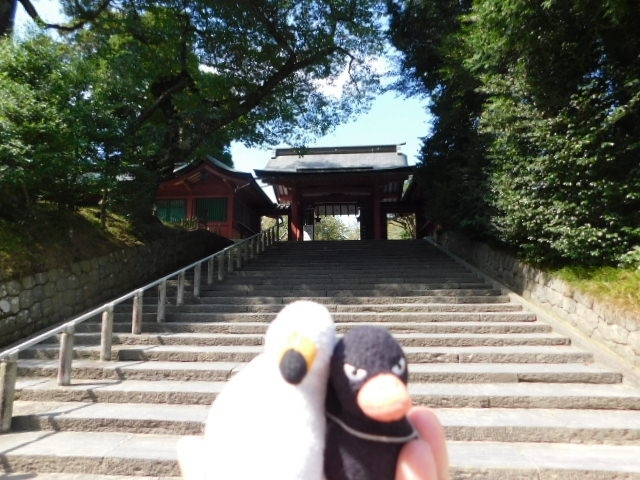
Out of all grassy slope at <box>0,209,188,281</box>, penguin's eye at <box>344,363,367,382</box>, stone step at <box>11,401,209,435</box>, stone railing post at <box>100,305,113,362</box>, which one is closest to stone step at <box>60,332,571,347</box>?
stone railing post at <box>100,305,113,362</box>

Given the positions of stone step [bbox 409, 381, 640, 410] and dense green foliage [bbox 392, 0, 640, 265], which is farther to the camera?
dense green foliage [bbox 392, 0, 640, 265]

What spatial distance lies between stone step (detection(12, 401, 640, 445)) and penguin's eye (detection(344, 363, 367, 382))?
2.46m

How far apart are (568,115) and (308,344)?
5608 mm

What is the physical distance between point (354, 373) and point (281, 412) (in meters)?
0.26

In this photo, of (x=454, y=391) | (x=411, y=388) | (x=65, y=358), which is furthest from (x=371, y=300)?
(x=65, y=358)

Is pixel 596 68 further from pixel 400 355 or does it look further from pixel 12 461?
pixel 12 461

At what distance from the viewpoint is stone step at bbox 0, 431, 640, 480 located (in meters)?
2.61

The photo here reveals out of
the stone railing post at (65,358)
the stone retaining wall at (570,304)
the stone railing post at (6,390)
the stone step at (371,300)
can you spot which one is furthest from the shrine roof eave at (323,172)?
the stone railing post at (6,390)

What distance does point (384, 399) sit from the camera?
1.02 m

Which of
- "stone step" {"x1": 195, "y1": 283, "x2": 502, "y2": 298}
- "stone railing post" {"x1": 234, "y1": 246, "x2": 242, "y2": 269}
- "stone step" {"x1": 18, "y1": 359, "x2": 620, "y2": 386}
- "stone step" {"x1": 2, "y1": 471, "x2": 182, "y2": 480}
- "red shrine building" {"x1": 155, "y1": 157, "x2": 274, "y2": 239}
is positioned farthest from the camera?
"red shrine building" {"x1": 155, "y1": 157, "x2": 274, "y2": 239}

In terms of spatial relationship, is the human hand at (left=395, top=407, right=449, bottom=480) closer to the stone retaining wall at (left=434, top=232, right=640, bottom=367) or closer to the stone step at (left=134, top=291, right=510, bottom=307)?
the stone retaining wall at (left=434, top=232, right=640, bottom=367)

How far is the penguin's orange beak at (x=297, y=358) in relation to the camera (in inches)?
42.9

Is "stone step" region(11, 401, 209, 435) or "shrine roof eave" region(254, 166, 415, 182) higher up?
"shrine roof eave" region(254, 166, 415, 182)

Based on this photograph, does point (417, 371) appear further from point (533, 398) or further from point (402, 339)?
point (533, 398)
